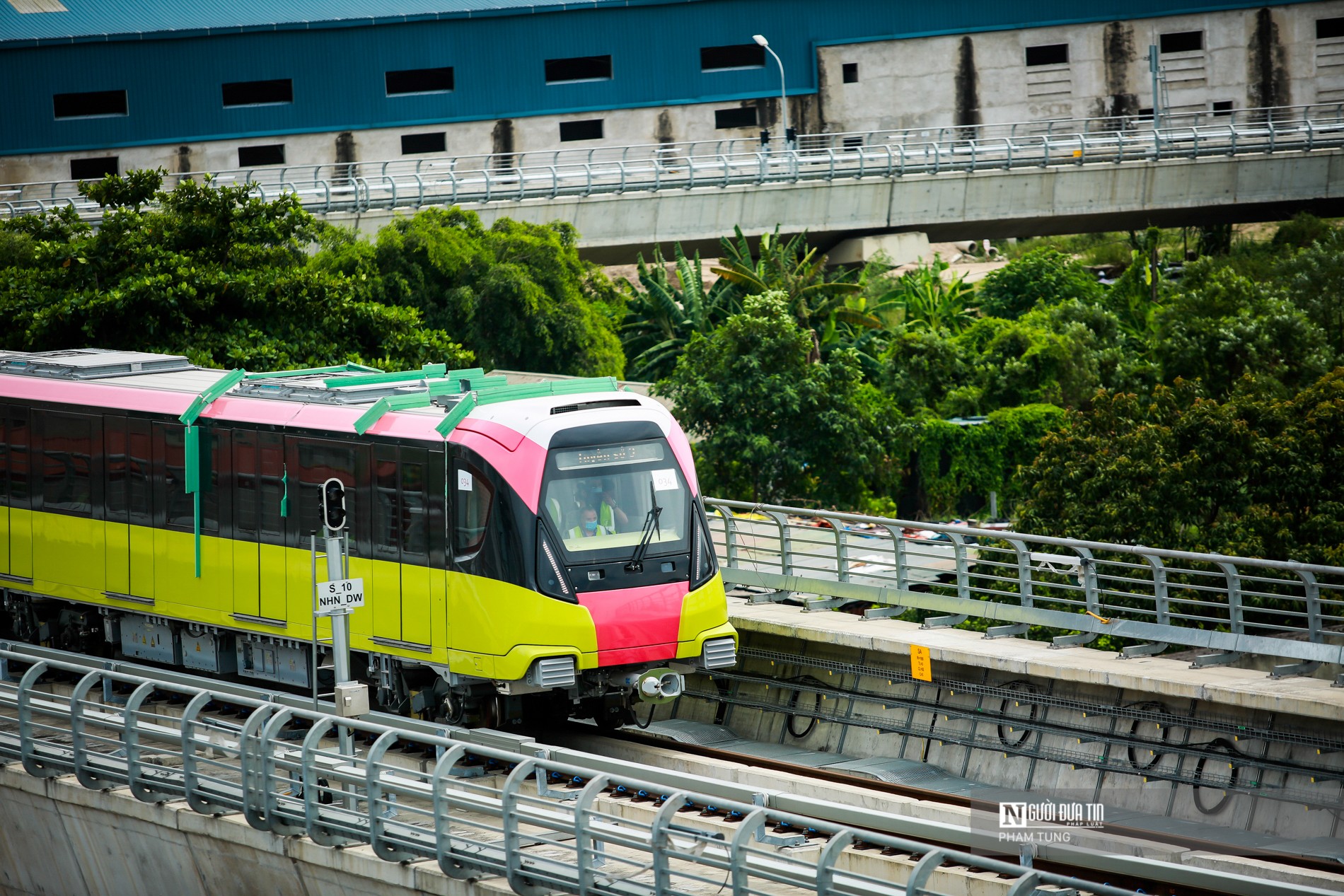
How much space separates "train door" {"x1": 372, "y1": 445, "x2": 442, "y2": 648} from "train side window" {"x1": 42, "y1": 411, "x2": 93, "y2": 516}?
4.74 meters

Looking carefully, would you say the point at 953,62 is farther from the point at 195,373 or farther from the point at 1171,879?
the point at 1171,879

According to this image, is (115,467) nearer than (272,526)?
No

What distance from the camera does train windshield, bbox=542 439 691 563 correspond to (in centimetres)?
1363

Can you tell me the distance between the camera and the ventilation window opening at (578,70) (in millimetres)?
51344

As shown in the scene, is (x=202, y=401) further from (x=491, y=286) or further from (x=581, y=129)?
(x=581, y=129)

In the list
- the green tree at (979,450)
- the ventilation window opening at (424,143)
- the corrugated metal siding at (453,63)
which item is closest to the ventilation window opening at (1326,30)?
the corrugated metal siding at (453,63)

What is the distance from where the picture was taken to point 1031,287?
140 ft

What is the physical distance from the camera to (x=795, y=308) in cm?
3725

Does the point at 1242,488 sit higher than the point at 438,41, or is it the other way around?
the point at 438,41

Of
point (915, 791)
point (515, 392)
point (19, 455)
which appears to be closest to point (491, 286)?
point (19, 455)

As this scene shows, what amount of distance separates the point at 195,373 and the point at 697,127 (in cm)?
3555

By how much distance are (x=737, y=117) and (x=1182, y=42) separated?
1525cm

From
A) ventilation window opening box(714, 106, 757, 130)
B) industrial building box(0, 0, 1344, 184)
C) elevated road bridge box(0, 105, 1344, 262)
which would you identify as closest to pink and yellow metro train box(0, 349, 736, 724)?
elevated road bridge box(0, 105, 1344, 262)

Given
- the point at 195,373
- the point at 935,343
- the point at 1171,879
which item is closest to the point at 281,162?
the point at 935,343
